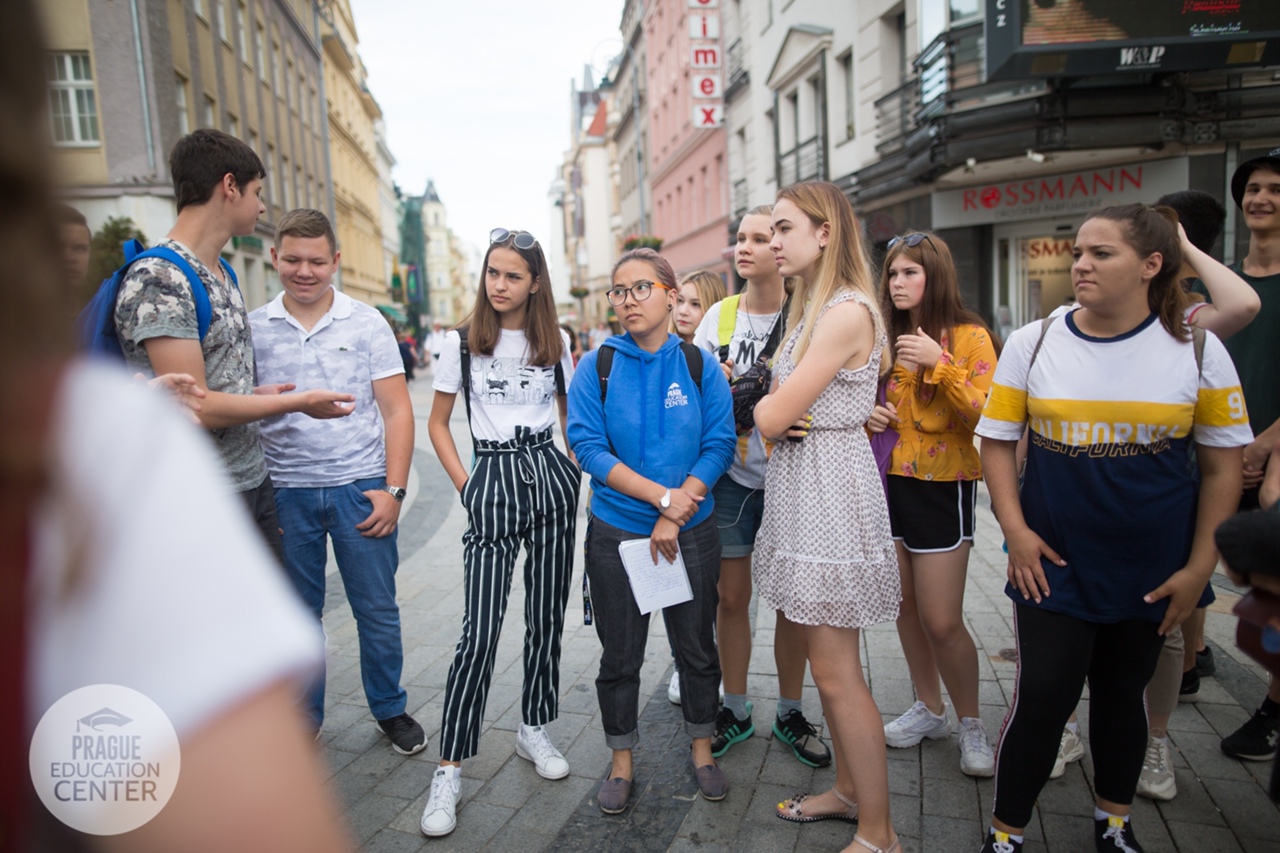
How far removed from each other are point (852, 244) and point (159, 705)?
8.35ft

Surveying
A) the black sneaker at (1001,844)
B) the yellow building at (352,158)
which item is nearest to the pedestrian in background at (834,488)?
the black sneaker at (1001,844)

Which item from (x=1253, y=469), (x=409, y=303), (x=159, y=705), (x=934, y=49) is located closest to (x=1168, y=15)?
(x=934, y=49)

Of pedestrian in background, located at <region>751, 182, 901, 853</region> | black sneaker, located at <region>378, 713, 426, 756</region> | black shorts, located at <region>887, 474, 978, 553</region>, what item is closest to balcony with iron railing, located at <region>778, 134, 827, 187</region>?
black shorts, located at <region>887, 474, 978, 553</region>

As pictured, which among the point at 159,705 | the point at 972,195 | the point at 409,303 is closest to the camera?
the point at 159,705

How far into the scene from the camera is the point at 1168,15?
32.2 ft

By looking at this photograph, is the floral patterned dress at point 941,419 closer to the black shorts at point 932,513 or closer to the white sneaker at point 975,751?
the black shorts at point 932,513

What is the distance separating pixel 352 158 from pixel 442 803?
5004 cm

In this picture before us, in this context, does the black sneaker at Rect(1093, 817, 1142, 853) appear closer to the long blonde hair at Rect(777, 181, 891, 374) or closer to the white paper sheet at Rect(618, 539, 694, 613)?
the white paper sheet at Rect(618, 539, 694, 613)

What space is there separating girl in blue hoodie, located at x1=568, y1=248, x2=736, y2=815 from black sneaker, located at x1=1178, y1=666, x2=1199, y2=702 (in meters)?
2.19

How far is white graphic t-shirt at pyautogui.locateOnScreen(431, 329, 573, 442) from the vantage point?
10.9ft

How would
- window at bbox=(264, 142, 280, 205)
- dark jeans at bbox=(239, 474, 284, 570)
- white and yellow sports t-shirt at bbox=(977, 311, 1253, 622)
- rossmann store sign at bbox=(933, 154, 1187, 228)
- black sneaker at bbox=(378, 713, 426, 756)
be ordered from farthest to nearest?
window at bbox=(264, 142, 280, 205) < rossmann store sign at bbox=(933, 154, 1187, 228) < black sneaker at bbox=(378, 713, 426, 756) < dark jeans at bbox=(239, 474, 284, 570) < white and yellow sports t-shirt at bbox=(977, 311, 1253, 622)

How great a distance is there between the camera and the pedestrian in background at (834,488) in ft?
8.55

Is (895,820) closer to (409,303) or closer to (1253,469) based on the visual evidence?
(1253,469)

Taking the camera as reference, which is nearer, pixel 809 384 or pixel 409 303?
pixel 809 384
